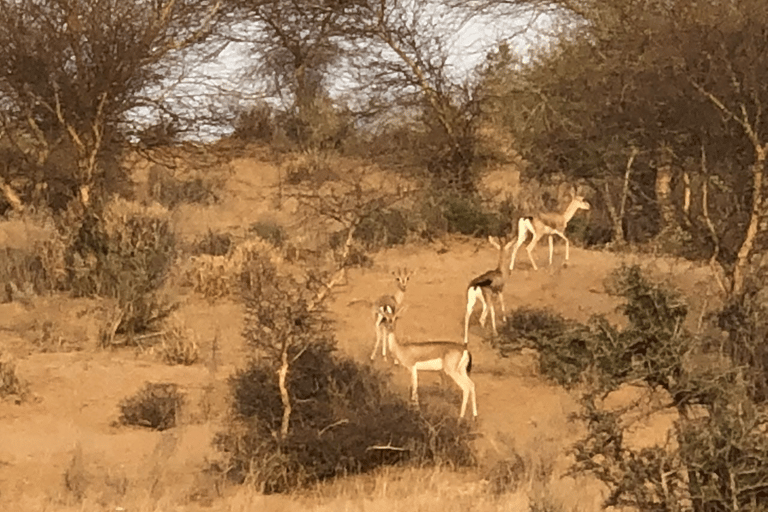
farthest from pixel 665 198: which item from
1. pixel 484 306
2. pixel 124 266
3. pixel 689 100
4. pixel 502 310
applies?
pixel 124 266

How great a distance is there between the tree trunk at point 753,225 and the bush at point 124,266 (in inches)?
237

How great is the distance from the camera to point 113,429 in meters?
9.28

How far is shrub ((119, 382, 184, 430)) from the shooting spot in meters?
9.33

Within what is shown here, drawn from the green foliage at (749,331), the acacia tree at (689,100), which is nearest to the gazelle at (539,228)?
the acacia tree at (689,100)

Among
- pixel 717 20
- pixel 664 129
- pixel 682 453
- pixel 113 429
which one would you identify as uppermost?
pixel 717 20

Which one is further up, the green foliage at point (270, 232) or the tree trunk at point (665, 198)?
the tree trunk at point (665, 198)

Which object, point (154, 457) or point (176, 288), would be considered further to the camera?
point (176, 288)

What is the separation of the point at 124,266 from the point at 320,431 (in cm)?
630

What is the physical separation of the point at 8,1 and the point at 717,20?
839 centimetres

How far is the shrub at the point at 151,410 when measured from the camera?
30.6ft

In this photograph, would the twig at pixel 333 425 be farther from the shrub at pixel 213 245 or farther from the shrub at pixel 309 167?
the shrub at pixel 309 167

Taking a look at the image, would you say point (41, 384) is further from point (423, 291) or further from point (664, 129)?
point (664, 129)

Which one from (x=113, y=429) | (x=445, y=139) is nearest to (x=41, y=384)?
(x=113, y=429)

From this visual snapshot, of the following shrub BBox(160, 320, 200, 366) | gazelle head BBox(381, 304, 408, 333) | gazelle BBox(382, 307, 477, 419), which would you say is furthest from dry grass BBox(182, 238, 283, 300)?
gazelle BBox(382, 307, 477, 419)
